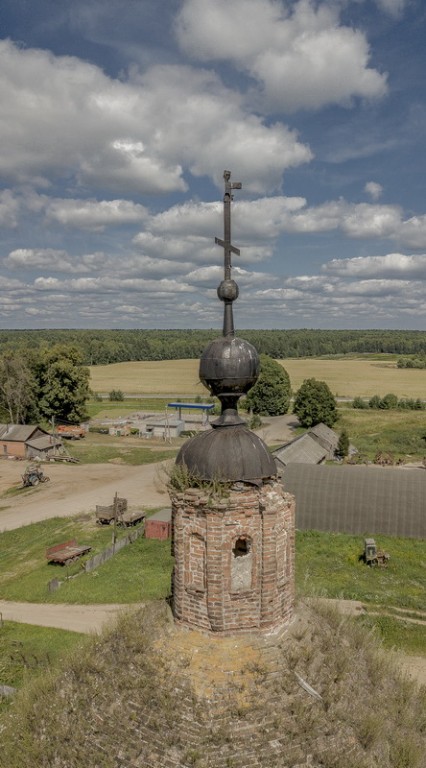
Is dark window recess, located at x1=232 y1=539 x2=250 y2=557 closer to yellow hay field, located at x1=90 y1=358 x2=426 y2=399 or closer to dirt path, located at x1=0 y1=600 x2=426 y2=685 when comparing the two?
dirt path, located at x1=0 y1=600 x2=426 y2=685

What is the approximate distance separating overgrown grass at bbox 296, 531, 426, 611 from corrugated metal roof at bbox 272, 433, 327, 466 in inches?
441

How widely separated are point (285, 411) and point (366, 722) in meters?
72.2

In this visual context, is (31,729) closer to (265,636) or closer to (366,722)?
(265,636)

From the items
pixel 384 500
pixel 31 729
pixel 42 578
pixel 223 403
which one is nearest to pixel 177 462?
pixel 223 403

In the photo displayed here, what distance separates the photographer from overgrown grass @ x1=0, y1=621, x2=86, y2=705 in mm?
16812

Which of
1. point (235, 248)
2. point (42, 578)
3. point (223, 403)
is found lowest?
point (42, 578)

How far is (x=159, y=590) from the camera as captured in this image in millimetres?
22344

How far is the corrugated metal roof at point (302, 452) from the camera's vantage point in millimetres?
40312

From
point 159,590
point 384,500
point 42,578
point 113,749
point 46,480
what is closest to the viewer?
point 113,749

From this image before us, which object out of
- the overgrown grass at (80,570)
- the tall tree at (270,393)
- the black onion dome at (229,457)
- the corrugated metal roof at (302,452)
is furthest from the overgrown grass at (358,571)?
the tall tree at (270,393)

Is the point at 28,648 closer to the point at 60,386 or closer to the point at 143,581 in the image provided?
the point at 143,581

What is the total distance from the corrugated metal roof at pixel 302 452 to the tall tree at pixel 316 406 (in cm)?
1333

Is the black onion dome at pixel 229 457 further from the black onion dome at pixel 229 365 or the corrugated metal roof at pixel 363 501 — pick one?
the corrugated metal roof at pixel 363 501

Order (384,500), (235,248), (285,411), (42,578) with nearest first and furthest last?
(235,248) < (42,578) < (384,500) < (285,411)
